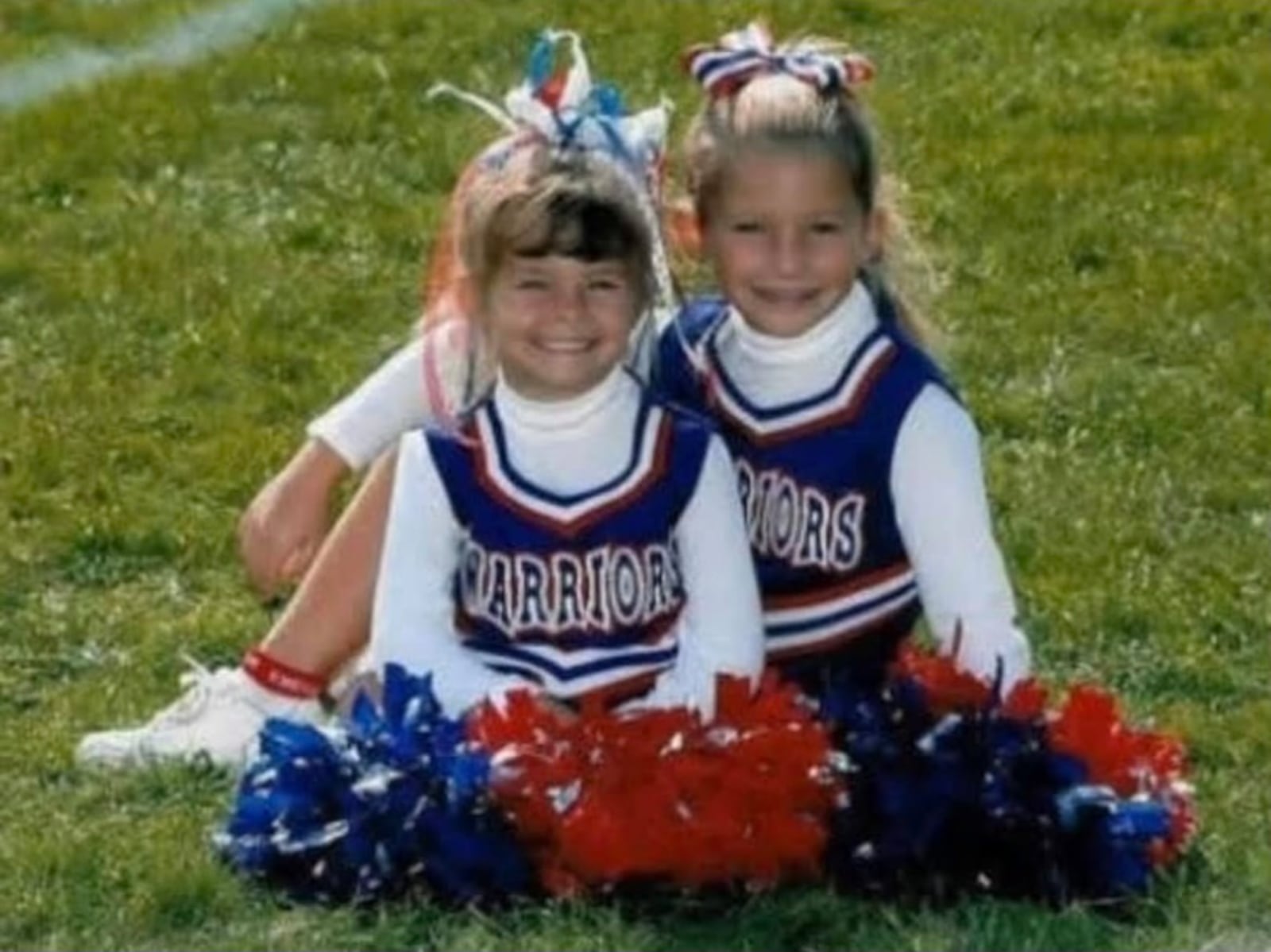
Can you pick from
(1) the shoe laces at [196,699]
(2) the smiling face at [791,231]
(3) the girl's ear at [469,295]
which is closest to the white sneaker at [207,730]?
(1) the shoe laces at [196,699]

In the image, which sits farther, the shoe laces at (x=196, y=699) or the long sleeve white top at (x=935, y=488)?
the shoe laces at (x=196, y=699)

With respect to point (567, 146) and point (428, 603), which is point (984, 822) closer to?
point (428, 603)

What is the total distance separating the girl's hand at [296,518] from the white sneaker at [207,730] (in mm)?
177

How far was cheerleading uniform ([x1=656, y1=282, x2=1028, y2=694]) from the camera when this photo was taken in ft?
16.5

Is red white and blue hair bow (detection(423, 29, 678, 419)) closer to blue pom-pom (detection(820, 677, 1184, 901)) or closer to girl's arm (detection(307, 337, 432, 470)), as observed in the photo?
girl's arm (detection(307, 337, 432, 470))

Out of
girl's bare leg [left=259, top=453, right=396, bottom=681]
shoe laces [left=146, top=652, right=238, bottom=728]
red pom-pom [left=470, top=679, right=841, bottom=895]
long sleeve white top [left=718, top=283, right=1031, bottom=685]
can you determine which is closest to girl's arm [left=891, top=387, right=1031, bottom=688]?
long sleeve white top [left=718, top=283, right=1031, bottom=685]

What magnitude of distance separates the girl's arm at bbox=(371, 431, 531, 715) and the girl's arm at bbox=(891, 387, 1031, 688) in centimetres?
53

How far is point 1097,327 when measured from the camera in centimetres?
773

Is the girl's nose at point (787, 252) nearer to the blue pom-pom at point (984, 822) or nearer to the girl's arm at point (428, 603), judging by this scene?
the girl's arm at point (428, 603)

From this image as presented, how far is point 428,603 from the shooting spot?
16.6ft

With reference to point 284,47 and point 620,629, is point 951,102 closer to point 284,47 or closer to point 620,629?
point 284,47

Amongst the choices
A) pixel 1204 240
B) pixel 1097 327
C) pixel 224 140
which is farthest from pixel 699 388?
pixel 224 140

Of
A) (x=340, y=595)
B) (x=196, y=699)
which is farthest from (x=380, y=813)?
(x=196, y=699)

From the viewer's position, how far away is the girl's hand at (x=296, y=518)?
18.5 feet
